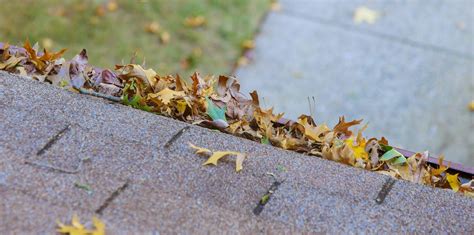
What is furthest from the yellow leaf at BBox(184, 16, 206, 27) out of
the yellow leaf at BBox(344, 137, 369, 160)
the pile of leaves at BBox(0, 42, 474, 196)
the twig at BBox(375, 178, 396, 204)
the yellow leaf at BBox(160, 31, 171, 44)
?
the twig at BBox(375, 178, 396, 204)

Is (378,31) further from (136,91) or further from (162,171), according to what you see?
(162,171)

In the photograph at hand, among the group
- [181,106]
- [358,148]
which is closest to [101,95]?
[181,106]

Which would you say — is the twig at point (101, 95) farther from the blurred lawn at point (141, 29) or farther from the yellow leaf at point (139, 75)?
the blurred lawn at point (141, 29)

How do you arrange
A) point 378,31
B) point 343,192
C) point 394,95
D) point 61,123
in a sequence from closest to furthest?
1. point 343,192
2. point 61,123
3. point 394,95
4. point 378,31

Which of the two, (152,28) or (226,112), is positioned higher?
(226,112)

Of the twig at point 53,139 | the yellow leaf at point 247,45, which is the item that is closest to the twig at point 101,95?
the twig at point 53,139

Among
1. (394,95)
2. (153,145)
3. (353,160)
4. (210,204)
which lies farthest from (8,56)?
(394,95)

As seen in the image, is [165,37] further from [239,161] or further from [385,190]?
[385,190]
